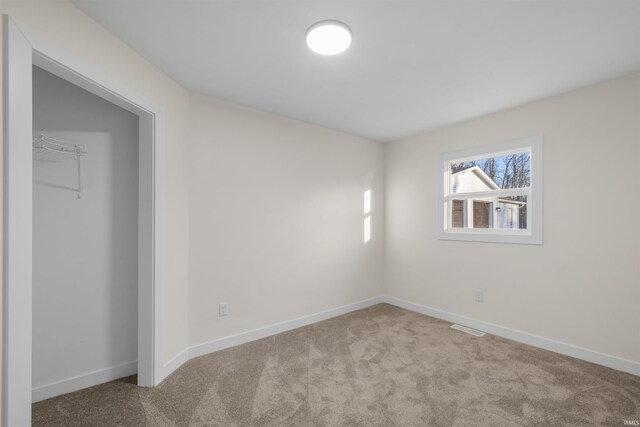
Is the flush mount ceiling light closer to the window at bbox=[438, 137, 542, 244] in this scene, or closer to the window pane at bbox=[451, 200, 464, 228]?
the window at bbox=[438, 137, 542, 244]

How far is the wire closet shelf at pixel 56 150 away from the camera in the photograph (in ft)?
6.86

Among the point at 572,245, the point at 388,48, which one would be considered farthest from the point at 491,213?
the point at 388,48

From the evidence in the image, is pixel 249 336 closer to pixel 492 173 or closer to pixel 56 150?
pixel 56 150

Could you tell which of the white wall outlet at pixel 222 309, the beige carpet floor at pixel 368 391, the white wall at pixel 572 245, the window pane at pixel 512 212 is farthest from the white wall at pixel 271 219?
the window pane at pixel 512 212

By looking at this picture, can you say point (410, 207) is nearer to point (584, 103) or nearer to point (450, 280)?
point (450, 280)

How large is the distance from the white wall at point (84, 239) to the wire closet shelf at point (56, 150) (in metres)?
0.03

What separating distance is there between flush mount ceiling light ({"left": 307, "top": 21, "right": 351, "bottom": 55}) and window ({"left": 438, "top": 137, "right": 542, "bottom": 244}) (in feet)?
7.42

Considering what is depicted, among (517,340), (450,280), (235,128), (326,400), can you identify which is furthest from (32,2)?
(517,340)

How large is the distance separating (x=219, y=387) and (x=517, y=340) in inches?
114

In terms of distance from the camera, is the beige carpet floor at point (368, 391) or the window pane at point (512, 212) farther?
the window pane at point (512, 212)

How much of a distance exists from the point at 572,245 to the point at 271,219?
290 centimetres

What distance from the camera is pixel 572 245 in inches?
108

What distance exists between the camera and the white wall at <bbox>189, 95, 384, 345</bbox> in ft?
9.21

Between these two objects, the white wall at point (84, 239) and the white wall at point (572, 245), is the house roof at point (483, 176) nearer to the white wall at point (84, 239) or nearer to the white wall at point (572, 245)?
the white wall at point (572, 245)
